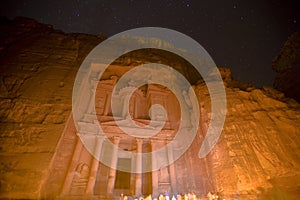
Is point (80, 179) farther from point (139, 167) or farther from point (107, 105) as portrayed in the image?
point (107, 105)

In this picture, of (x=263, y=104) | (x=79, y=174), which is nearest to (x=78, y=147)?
(x=79, y=174)

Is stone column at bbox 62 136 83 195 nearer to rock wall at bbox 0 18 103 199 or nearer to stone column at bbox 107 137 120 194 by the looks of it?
rock wall at bbox 0 18 103 199

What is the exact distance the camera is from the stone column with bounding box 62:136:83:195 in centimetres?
835

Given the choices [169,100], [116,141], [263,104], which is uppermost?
[169,100]

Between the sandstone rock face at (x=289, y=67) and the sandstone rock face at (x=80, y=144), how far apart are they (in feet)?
16.2

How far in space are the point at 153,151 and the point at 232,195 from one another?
4327 mm

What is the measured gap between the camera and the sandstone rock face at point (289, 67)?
16469 millimetres

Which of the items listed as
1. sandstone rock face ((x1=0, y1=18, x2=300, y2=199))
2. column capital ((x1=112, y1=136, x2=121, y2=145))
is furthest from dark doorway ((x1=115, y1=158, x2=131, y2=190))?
column capital ((x1=112, y1=136, x2=121, y2=145))

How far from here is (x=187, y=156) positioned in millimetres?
11023

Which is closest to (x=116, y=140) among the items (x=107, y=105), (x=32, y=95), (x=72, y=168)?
(x=107, y=105)

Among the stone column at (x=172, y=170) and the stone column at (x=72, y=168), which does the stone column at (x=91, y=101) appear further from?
the stone column at (x=172, y=170)

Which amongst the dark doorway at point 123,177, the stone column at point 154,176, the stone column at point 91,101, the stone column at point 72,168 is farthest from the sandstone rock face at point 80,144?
the dark doorway at point 123,177

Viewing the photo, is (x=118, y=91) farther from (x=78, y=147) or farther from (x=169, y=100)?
(x=78, y=147)

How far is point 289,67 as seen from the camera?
17.4m
